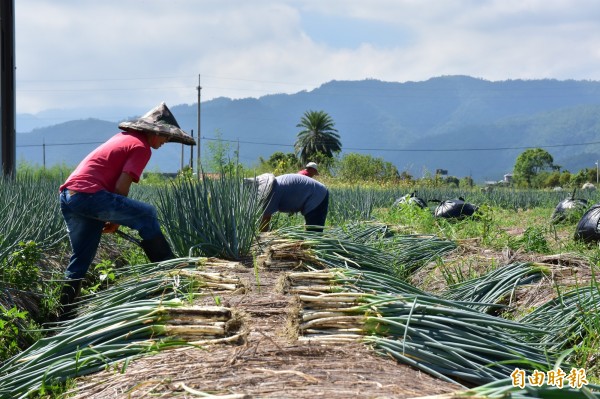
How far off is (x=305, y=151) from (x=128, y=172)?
63.8 metres

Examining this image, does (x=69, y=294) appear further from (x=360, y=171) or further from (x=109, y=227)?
(x=360, y=171)

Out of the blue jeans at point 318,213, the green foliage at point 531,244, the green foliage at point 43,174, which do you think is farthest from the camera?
the green foliage at point 43,174

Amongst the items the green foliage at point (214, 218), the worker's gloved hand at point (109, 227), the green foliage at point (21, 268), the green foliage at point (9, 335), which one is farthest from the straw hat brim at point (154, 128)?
the green foliage at point (9, 335)

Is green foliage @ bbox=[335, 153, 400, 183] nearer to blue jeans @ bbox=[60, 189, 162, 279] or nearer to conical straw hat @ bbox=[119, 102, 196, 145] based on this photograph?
conical straw hat @ bbox=[119, 102, 196, 145]

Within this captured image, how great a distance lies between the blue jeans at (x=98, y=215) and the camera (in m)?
4.71

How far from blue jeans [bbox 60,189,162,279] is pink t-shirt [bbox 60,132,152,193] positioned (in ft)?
0.26

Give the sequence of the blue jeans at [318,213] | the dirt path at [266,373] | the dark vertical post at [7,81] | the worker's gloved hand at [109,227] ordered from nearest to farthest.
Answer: the dirt path at [266,373] → the worker's gloved hand at [109,227] → the blue jeans at [318,213] → the dark vertical post at [7,81]

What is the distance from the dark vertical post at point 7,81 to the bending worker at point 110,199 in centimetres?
695

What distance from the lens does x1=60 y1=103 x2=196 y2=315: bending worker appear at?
15.5 feet

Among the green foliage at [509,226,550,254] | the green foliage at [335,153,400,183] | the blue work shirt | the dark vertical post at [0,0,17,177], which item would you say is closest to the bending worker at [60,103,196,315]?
the blue work shirt

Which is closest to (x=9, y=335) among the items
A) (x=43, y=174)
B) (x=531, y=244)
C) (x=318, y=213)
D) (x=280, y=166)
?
(x=318, y=213)

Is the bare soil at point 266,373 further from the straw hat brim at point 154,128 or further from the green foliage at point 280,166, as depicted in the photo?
the green foliage at point 280,166

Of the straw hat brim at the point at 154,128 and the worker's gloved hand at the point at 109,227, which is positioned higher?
the straw hat brim at the point at 154,128

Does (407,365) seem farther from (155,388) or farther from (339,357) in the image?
(155,388)
